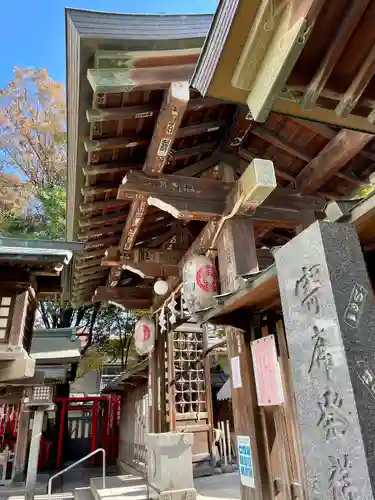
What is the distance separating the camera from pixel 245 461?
13.0 feet

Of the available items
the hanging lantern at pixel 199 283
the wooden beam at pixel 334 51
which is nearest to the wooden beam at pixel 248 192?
the hanging lantern at pixel 199 283

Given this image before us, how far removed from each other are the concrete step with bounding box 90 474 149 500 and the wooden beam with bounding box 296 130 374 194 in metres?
6.82

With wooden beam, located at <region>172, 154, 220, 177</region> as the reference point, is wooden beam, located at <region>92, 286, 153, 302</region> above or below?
below

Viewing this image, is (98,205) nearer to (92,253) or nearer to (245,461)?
(92,253)

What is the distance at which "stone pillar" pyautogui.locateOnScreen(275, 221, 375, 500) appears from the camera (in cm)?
174

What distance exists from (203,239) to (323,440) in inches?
165

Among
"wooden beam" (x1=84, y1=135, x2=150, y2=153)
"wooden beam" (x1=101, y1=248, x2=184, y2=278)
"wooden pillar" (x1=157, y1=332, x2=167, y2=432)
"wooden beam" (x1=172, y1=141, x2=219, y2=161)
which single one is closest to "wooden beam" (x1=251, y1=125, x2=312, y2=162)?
"wooden beam" (x1=172, y1=141, x2=219, y2=161)

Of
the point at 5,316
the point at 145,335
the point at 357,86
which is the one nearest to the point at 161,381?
the point at 145,335

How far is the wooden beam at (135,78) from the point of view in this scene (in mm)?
3669

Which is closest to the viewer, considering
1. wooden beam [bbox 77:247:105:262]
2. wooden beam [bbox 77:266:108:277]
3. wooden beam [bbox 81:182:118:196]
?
wooden beam [bbox 81:182:118:196]

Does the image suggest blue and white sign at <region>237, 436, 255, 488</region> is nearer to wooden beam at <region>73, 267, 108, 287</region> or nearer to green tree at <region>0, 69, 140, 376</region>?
wooden beam at <region>73, 267, 108, 287</region>

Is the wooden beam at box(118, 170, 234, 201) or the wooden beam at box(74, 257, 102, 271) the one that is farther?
the wooden beam at box(74, 257, 102, 271)

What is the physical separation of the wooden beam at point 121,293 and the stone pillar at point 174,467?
3.38 m

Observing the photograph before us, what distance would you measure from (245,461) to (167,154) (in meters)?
3.64
